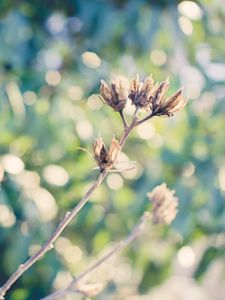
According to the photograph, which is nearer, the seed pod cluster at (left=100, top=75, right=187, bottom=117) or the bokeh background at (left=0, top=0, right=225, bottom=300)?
the seed pod cluster at (left=100, top=75, right=187, bottom=117)

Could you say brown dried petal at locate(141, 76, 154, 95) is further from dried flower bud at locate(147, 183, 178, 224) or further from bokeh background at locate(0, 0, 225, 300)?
bokeh background at locate(0, 0, 225, 300)

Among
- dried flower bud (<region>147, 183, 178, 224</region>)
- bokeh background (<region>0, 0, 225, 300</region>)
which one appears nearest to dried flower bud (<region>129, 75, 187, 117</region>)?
dried flower bud (<region>147, 183, 178, 224</region>)

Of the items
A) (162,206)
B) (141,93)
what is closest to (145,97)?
(141,93)

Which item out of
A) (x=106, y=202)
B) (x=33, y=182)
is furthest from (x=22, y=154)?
(x=106, y=202)

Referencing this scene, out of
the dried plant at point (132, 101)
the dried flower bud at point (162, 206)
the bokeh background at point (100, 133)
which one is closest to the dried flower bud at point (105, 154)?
the dried plant at point (132, 101)

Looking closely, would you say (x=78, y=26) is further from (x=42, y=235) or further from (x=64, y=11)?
(x=42, y=235)

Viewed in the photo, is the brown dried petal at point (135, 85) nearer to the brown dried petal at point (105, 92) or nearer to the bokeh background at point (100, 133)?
the brown dried petal at point (105, 92)

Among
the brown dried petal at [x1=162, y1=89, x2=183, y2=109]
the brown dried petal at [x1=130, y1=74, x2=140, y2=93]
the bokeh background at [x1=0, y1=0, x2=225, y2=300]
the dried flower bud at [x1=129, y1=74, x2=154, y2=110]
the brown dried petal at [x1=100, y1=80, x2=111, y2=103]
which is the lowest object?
the brown dried petal at [x1=162, y1=89, x2=183, y2=109]
